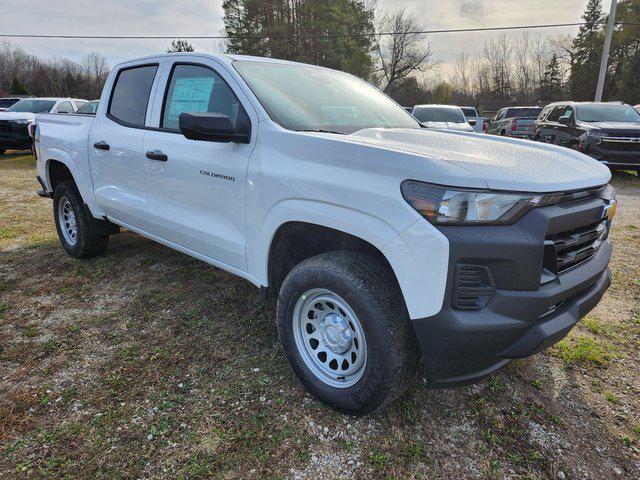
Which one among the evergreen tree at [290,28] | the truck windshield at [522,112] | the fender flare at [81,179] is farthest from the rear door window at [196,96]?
the evergreen tree at [290,28]

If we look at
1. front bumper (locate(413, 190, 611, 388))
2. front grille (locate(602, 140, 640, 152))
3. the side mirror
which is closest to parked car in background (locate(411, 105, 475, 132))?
front grille (locate(602, 140, 640, 152))

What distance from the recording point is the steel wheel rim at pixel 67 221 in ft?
15.8

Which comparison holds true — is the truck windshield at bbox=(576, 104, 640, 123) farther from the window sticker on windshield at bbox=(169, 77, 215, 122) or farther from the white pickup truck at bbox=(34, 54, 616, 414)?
the window sticker on windshield at bbox=(169, 77, 215, 122)

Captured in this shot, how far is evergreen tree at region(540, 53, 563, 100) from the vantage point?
50034 mm

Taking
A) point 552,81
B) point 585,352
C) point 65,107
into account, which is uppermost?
point 552,81

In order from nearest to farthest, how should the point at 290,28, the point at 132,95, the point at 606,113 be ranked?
1. the point at 132,95
2. the point at 606,113
3. the point at 290,28

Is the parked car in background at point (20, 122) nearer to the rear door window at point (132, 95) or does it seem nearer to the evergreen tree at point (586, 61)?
the rear door window at point (132, 95)

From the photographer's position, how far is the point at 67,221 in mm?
4969

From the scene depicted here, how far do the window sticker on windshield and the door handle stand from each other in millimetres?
280

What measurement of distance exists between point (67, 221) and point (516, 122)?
16.5m

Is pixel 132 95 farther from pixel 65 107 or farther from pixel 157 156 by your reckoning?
pixel 65 107

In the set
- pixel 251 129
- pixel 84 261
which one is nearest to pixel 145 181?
pixel 251 129

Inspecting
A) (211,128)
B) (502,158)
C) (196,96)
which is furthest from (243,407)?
(196,96)

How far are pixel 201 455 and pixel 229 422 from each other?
25cm
